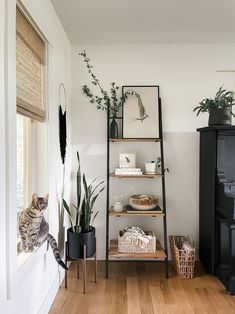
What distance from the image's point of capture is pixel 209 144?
2.80 metres

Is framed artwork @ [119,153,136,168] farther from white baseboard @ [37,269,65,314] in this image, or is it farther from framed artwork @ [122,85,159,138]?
white baseboard @ [37,269,65,314]

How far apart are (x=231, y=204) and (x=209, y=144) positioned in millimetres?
670

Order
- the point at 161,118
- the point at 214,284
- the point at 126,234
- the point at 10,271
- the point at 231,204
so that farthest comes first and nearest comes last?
the point at 161,118
the point at 126,234
the point at 214,284
the point at 231,204
the point at 10,271

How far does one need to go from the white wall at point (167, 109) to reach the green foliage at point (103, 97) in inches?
2.4

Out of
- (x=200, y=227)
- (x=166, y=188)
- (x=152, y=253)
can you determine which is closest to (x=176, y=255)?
(x=152, y=253)

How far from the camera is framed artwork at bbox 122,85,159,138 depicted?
3074 millimetres

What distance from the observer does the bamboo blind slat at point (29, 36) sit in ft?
5.51

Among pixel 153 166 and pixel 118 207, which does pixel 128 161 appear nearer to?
pixel 153 166

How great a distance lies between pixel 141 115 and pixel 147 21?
927 millimetres

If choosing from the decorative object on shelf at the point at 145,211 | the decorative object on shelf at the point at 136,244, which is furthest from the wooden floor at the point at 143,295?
the decorative object on shelf at the point at 145,211

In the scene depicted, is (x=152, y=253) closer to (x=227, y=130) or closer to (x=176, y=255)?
(x=176, y=255)

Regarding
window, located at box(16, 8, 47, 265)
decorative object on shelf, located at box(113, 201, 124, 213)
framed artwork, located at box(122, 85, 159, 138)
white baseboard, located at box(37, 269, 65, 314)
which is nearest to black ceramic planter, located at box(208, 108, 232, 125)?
framed artwork, located at box(122, 85, 159, 138)

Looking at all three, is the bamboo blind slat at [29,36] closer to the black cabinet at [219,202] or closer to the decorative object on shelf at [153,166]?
the decorative object on shelf at [153,166]

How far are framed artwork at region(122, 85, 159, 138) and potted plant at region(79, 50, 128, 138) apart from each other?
9 cm
